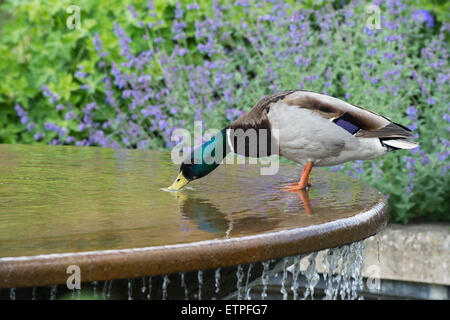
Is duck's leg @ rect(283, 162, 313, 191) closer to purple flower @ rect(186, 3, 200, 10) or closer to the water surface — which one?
the water surface

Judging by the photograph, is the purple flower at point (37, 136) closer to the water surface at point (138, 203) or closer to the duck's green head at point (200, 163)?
the water surface at point (138, 203)

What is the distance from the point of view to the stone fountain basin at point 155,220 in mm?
1362

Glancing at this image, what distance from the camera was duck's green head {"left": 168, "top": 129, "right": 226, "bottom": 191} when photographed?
2090mm

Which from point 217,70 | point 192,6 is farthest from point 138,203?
point 192,6

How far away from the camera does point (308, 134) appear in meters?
2.17

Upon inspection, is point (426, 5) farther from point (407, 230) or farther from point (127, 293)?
point (127, 293)

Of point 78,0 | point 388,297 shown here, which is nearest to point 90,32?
point 78,0

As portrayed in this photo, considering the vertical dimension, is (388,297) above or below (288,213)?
below

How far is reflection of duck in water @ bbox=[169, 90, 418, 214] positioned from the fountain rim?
1.88ft

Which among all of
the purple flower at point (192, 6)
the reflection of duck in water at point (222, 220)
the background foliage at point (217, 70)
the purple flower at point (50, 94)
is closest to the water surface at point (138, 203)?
the reflection of duck in water at point (222, 220)

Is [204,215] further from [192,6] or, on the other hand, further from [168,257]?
[192,6]

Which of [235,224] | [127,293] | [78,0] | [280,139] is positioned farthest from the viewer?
[78,0]

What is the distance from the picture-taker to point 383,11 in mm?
4699

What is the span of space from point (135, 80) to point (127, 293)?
290 centimetres
